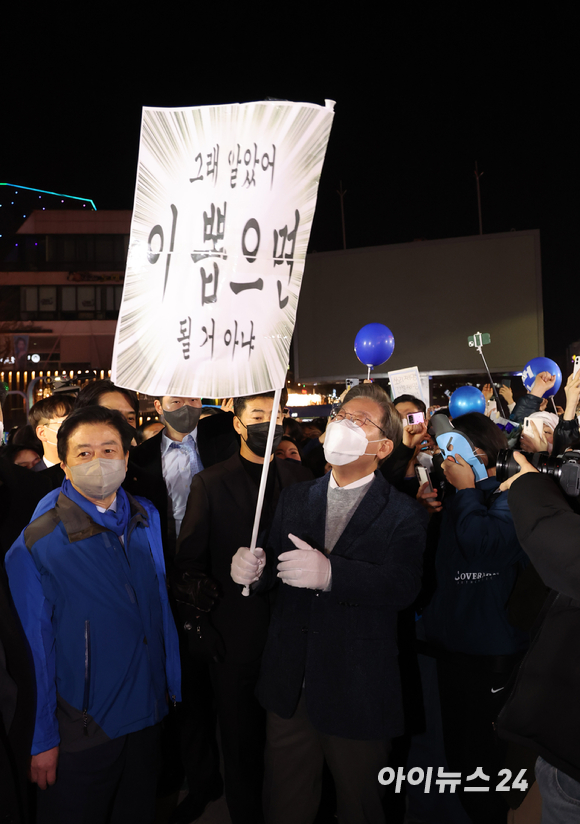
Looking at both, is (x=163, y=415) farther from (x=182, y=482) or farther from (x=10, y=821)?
(x=10, y=821)

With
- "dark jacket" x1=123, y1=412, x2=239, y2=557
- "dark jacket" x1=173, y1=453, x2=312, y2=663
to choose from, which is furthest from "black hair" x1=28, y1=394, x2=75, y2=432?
"dark jacket" x1=173, y1=453, x2=312, y2=663

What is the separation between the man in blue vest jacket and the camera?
2.34 meters

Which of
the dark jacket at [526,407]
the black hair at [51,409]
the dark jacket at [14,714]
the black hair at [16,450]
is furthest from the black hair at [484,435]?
the black hair at [16,450]

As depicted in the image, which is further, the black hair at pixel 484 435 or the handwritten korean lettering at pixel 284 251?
the black hair at pixel 484 435

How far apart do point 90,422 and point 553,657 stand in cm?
202

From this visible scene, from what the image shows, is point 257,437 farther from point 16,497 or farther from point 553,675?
point 553,675

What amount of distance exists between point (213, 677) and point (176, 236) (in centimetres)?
212

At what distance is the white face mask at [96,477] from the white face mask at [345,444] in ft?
3.03

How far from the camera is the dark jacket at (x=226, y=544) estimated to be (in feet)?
9.91

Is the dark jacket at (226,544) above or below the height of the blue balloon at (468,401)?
below

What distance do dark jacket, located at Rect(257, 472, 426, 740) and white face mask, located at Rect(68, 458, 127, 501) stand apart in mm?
787

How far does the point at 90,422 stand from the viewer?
2766 millimetres

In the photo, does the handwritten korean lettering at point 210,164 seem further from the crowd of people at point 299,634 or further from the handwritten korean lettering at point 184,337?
the crowd of people at point 299,634

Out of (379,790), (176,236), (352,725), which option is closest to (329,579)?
(352,725)
